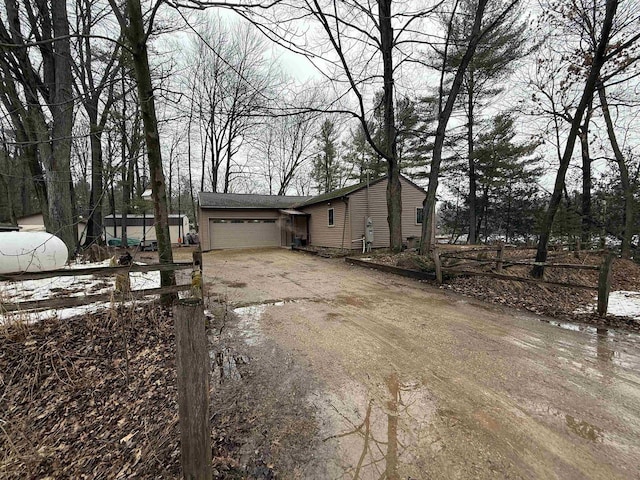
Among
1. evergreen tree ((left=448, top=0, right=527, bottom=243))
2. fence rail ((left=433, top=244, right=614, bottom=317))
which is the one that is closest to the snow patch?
fence rail ((left=433, top=244, right=614, bottom=317))

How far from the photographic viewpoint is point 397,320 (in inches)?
175

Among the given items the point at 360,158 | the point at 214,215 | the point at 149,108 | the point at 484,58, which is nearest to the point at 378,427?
the point at 149,108

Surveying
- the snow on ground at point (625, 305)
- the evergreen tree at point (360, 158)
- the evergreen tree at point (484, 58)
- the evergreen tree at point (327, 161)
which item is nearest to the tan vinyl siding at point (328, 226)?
the evergreen tree at point (360, 158)

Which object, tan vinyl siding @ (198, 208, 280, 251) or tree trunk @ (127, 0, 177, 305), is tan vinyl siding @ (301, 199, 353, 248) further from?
tree trunk @ (127, 0, 177, 305)

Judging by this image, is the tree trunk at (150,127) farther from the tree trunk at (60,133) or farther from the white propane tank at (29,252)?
the tree trunk at (60,133)

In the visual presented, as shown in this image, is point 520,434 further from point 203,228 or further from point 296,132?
point 296,132

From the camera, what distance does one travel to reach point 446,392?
2533 mm

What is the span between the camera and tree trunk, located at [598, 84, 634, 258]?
30.0 feet

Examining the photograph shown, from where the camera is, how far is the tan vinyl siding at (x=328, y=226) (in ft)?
46.9

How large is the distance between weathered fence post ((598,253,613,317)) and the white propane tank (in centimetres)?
938

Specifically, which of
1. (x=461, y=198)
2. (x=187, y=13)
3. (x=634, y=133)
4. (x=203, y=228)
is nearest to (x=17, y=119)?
(x=187, y=13)

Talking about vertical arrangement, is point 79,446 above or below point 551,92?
below

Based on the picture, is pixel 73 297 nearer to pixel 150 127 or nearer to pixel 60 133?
pixel 150 127

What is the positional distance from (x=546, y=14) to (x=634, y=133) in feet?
19.4
